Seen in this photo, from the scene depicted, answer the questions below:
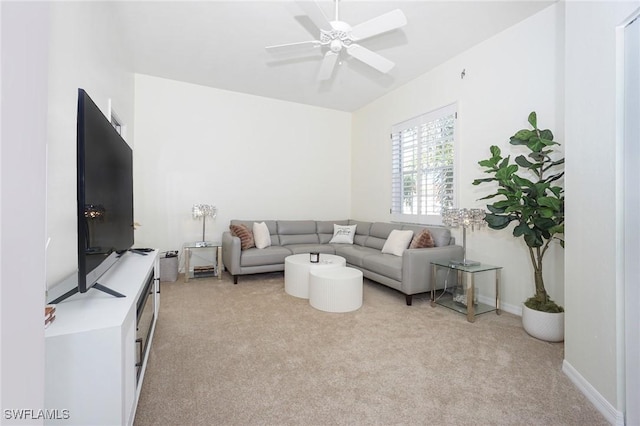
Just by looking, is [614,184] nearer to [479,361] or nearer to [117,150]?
[479,361]

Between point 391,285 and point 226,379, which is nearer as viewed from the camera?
point 226,379

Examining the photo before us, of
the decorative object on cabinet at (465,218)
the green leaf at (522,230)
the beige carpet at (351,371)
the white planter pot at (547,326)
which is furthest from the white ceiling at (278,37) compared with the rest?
the beige carpet at (351,371)

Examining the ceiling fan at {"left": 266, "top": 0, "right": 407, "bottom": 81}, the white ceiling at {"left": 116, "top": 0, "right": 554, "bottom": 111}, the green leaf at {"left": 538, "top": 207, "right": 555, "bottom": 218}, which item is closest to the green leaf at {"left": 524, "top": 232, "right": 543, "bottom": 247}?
the green leaf at {"left": 538, "top": 207, "right": 555, "bottom": 218}

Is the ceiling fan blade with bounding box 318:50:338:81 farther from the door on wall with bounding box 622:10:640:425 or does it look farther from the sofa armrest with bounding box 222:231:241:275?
the sofa armrest with bounding box 222:231:241:275

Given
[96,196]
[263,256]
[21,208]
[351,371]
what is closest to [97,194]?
[96,196]

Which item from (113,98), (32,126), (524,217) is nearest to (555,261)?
(524,217)

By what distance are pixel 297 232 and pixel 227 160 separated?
1633mm

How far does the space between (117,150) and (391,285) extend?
281 cm

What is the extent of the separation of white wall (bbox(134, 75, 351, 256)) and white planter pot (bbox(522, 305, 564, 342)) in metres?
3.73

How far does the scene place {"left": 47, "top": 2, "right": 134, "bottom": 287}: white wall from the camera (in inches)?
60.3

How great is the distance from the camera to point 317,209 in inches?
218

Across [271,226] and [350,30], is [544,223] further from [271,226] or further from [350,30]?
[271,226]

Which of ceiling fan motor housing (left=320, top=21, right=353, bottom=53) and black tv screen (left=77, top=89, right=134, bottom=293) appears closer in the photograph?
black tv screen (left=77, top=89, right=134, bottom=293)

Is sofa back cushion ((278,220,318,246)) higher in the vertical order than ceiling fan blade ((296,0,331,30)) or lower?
lower
